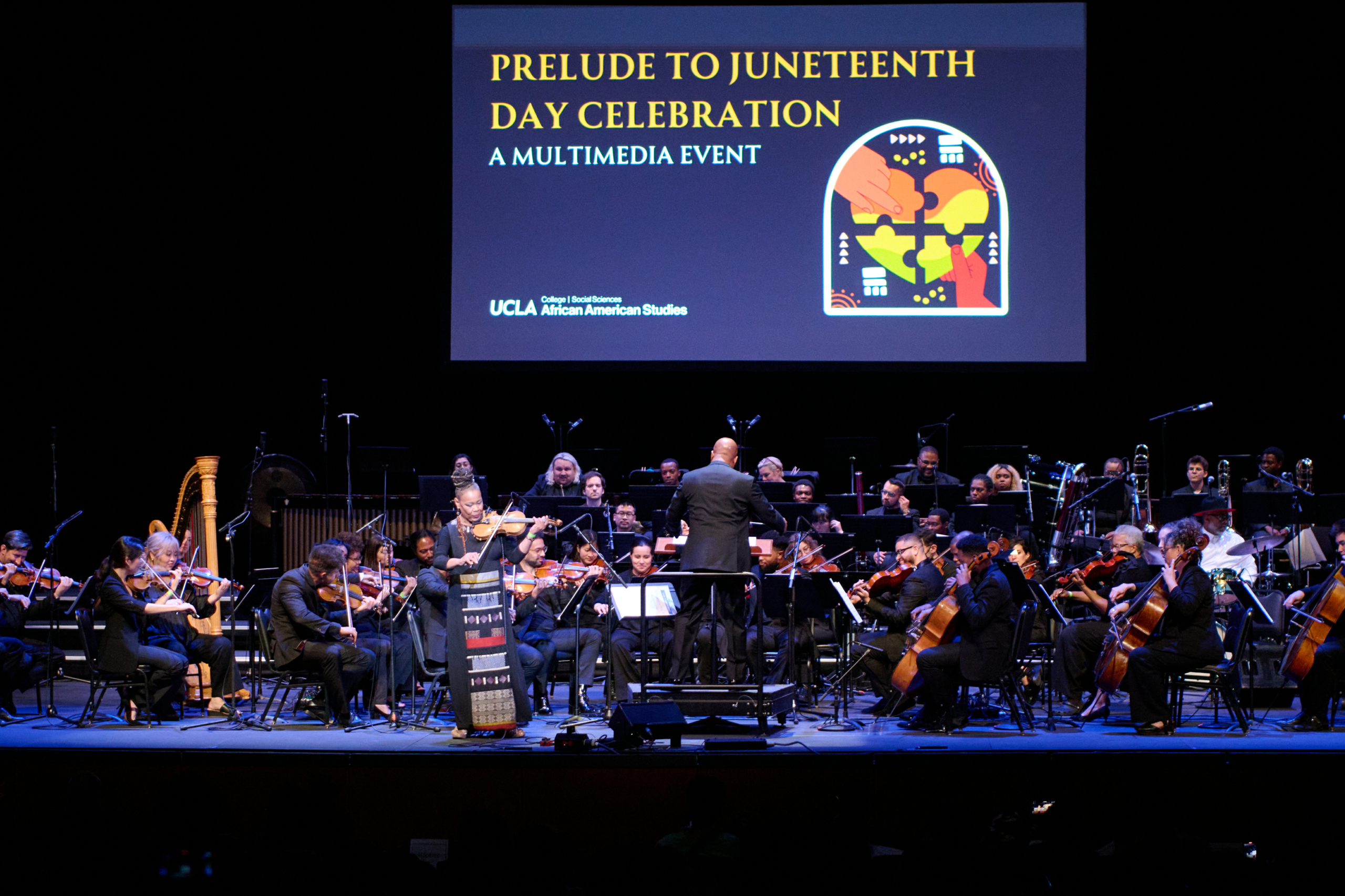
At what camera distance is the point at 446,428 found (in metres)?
13.5

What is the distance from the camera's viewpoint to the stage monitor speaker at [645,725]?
6.43 metres

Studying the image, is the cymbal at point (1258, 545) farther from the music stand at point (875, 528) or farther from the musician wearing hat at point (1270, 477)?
the music stand at point (875, 528)

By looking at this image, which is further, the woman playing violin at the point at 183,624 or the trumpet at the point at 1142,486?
the trumpet at the point at 1142,486

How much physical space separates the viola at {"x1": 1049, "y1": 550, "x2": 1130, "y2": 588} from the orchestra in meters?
0.02

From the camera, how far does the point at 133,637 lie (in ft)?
26.6

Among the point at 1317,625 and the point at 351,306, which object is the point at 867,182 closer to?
the point at 351,306

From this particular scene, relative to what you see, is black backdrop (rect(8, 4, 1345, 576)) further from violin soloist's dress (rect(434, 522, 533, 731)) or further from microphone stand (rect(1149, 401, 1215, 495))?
violin soloist's dress (rect(434, 522, 533, 731))

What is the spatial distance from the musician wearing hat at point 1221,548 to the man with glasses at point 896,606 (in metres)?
2.17

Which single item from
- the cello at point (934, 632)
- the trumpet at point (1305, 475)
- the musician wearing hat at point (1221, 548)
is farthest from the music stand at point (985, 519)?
the trumpet at point (1305, 475)

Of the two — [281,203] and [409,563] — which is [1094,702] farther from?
[281,203]

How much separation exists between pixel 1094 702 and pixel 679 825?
3.27m

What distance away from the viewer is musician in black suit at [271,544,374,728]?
7941mm

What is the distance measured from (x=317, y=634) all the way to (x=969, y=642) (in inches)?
157

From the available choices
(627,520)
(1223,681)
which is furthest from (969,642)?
(627,520)
